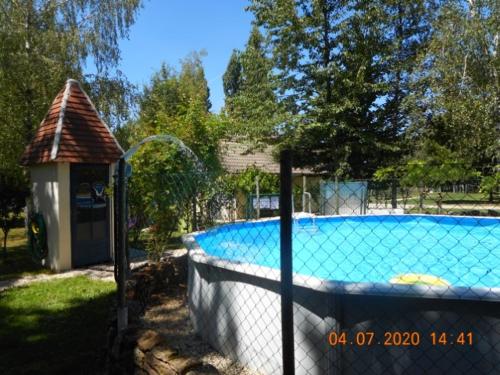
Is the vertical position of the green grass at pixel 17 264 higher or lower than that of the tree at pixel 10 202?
lower

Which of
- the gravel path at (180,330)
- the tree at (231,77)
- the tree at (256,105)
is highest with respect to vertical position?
the tree at (231,77)

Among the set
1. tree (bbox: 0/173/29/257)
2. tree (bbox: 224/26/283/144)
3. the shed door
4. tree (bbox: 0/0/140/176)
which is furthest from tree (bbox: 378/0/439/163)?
tree (bbox: 0/173/29/257)

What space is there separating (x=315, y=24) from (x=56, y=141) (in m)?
14.4

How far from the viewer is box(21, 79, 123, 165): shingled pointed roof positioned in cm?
819

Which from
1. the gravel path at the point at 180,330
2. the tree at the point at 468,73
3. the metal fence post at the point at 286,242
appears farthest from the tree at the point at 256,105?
the metal fence post at the point at 286,242

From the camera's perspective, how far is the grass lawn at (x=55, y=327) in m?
3.78

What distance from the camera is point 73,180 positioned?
27.2ft

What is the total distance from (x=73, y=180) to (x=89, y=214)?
2.85 feet

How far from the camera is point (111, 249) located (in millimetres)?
9086

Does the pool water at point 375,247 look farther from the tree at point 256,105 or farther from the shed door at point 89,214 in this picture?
the tree at point 256,105

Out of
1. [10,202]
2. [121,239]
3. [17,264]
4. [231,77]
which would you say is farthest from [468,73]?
[231,77]

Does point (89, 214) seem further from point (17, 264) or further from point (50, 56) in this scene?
point (50, 56)

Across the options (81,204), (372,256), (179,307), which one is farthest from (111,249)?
(372,256)

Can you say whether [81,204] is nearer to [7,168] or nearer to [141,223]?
[141,223]
